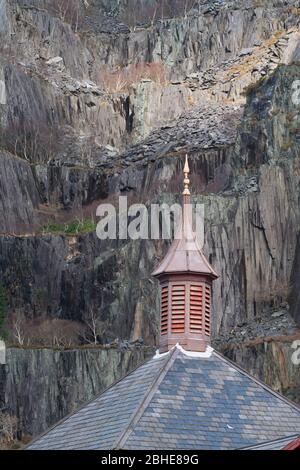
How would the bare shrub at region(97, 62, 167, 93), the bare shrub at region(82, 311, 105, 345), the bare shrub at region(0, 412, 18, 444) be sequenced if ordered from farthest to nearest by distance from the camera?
the bare shrub at region(97, 62, 167, 93), the bare shrub at region(82, 311, 105, 345), the bare shrub at region(0, 412, 18, 444)

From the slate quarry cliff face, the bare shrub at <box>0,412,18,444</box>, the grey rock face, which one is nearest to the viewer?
the bare shrub at <box>0,412,18,444</box>

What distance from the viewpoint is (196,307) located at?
206 feet

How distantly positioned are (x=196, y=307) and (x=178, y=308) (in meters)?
0.49

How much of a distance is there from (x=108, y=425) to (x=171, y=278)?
24.2 feet

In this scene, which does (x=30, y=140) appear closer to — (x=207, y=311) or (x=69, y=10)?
(x=69, y=10)

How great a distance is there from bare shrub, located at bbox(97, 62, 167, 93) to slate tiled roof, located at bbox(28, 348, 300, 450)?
9594cm

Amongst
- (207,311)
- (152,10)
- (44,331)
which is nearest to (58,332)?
(44,331)

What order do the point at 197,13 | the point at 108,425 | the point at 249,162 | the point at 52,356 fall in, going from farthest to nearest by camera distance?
the point at 197,13 → the point at 249,162 → the point at 52,356 → the point at 108,425

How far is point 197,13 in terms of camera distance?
525ft

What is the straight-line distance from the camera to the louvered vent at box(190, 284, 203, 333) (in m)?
62.7

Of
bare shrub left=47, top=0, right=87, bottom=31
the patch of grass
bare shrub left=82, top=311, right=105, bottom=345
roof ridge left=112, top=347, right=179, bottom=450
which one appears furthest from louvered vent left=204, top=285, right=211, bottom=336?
bare shrub left=47, top=0, right=87, bottom=31

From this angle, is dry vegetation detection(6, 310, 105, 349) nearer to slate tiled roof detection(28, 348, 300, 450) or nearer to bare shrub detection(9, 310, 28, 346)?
bare shrub detection(9, 310, 28, 346)
